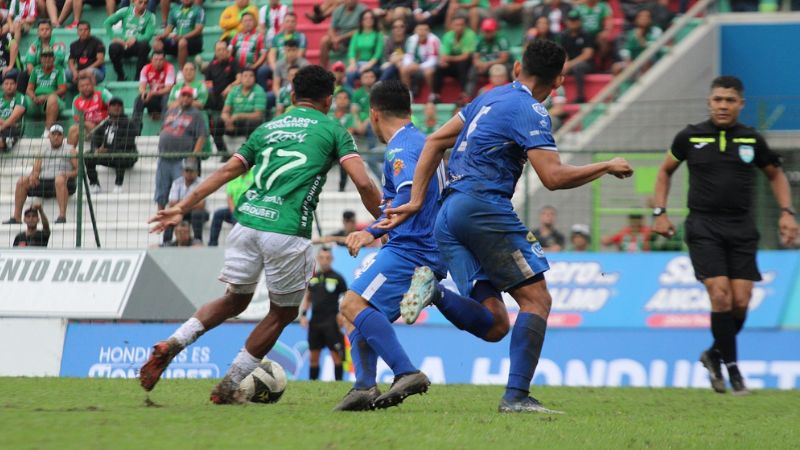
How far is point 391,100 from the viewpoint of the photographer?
789 cm

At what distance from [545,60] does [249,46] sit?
12300mm

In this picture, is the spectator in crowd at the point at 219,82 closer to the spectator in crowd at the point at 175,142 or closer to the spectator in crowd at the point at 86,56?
the spectator in crowd at the point at 175,142

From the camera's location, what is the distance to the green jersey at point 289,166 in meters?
7.75

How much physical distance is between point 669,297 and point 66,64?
33.6 feet

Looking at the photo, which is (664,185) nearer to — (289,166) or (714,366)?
(714,366)

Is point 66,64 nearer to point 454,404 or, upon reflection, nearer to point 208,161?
point 208,161

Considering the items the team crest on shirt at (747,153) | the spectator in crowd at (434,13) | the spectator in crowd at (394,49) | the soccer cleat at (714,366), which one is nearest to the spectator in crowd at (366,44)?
the spectator in crowd at (394,49)

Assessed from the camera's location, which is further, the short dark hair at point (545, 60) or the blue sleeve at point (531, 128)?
the short dark hair at point (545, 60)

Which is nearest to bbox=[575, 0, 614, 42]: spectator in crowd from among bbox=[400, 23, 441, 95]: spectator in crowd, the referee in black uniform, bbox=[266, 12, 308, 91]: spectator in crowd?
bbox=[400, 23, 441, 95]: spectator in crowd

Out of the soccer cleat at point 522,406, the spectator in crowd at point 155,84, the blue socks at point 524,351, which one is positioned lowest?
the soccer cleat at point 522,406

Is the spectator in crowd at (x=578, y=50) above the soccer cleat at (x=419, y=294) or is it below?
above

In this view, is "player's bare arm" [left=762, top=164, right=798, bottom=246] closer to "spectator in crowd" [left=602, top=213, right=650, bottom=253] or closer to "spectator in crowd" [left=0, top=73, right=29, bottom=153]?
"spectator in crowd" [left=602, top=213, right=650, bottom=253]

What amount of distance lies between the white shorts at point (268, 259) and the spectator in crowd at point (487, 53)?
10172 mm

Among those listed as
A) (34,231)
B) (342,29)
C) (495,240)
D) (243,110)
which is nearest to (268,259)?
(495,240)
